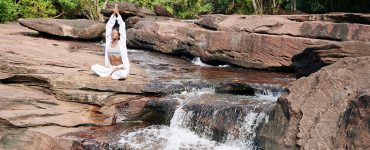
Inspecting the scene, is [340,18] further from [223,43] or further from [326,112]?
[326,112]

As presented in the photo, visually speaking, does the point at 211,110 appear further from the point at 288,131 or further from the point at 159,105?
the point at 288,131

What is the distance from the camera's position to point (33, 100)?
8.95m

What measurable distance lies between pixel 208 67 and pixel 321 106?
8359 mm

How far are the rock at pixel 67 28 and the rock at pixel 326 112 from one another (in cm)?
1331

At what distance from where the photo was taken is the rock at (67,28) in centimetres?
1847

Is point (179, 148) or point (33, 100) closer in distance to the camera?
point (179, 148)

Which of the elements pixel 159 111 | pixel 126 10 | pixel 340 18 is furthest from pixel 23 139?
pixel 126 10

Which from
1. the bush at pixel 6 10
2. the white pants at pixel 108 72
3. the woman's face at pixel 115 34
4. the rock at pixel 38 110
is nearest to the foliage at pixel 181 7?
the bush at pixel 6 10

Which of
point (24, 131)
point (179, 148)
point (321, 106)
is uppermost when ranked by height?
point (321, 106)

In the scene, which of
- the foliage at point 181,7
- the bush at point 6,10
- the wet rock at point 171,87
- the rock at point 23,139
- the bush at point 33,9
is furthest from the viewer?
the bush at point 33,9

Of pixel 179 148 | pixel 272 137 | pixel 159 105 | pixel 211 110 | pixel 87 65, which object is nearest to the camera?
pixel 272 137

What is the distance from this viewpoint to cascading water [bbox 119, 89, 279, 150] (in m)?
8.23

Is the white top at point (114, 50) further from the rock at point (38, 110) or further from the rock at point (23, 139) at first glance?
the rock at point (23, 139)

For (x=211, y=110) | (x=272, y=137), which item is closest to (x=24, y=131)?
(x=211, y=110)
